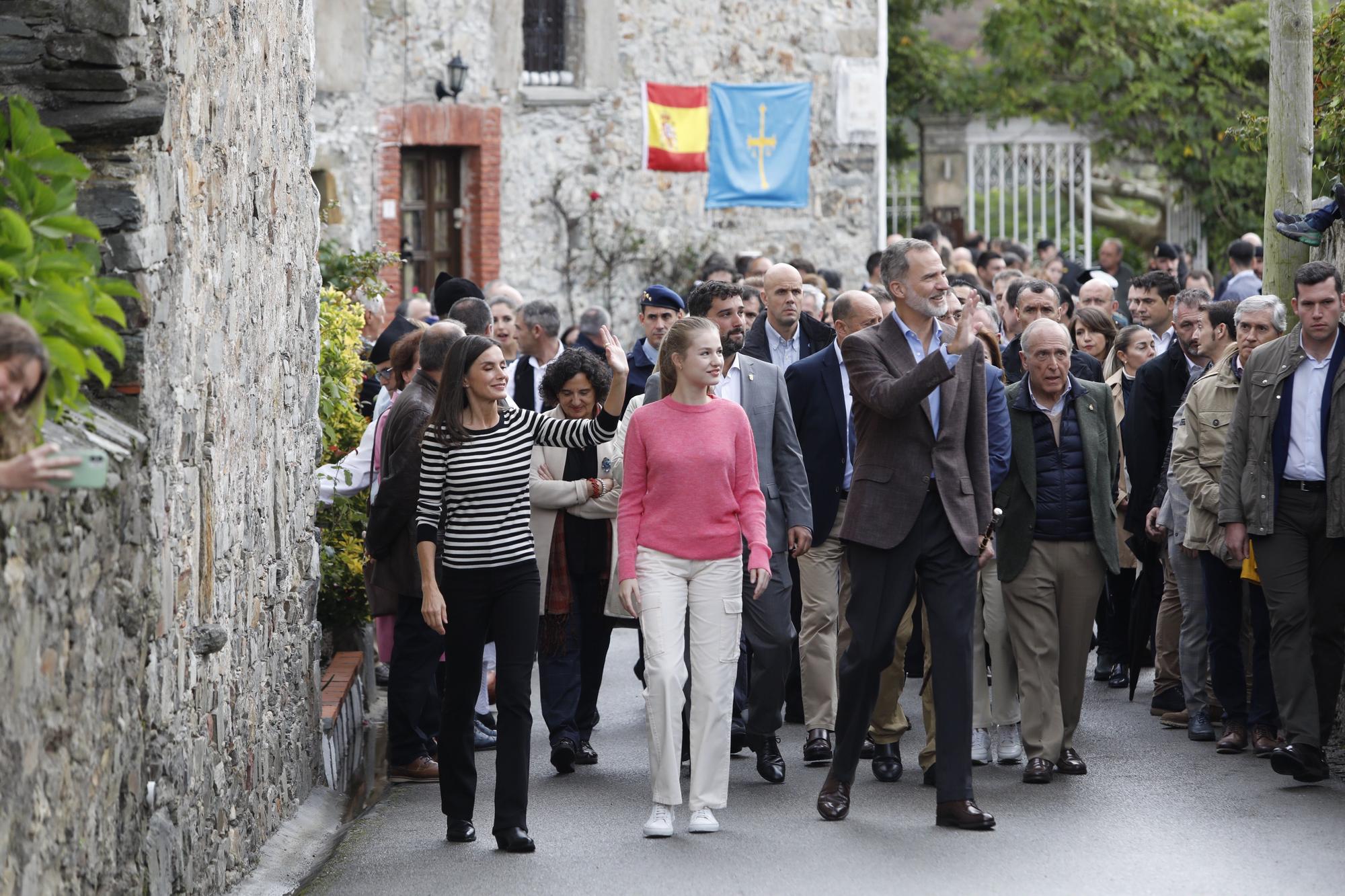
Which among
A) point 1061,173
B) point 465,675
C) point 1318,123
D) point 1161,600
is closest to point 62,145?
point 465,675

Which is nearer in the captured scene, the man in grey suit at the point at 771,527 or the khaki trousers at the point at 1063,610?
the man in grey suit at the point at 771,527

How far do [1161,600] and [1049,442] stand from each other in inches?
73.2

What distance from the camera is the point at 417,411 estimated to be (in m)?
8.30

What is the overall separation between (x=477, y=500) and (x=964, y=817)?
2.23m

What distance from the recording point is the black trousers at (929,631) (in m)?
7.03

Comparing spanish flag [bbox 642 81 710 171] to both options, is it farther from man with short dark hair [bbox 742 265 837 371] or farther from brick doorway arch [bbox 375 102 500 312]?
man with short dark hair [bbox 742 265 837 371]

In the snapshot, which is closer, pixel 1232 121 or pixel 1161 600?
pixel 1161 600

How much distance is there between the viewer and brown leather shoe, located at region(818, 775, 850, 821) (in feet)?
23.6

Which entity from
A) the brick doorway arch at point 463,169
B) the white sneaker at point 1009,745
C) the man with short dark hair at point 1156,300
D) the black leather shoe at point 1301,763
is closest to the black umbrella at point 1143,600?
the white sneaker at point 1009,745

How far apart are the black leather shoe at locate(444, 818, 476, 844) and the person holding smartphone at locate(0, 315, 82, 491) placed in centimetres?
329

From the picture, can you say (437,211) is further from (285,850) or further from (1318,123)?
(285,850)

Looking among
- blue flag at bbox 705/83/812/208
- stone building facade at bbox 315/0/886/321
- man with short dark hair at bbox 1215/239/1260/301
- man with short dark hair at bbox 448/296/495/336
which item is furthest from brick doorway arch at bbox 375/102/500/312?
man with short dark hair at bbox 448/296/495/336

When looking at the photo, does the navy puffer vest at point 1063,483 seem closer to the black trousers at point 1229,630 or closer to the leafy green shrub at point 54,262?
the black trousers at point 1229,630

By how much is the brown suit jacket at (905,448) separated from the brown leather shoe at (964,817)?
975 mm
